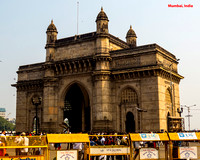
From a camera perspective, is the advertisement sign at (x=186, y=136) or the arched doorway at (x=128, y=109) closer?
the advertisement sign at (x=186, y=136)

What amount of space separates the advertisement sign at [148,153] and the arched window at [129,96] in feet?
62.4

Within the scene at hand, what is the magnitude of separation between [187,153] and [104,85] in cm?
2024

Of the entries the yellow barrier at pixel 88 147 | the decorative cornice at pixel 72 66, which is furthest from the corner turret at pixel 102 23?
the yellow barrier at pixel 88 147

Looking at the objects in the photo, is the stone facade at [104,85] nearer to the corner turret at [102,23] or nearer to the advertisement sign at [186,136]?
the corner turret at [102,23]

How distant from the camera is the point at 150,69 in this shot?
1230 inches

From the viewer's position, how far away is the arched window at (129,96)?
32812 millimetres

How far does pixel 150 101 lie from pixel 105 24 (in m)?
11.4

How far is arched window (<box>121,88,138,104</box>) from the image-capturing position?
32812 millimetres

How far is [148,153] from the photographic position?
13492 millimetres

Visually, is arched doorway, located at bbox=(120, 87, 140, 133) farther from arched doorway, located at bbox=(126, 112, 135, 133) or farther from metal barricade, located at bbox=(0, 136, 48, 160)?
metal barricade, located at bbox=(0, 136, 48, 160)

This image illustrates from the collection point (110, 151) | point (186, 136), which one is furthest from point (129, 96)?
point (110, 151)

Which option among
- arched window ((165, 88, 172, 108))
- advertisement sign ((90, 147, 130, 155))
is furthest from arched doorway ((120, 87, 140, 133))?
advertisement sign ((90, 147, 130, 155))

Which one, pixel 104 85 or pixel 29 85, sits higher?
pixel 29 85

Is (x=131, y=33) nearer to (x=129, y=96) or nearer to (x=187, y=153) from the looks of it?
(x=129, y=96)
